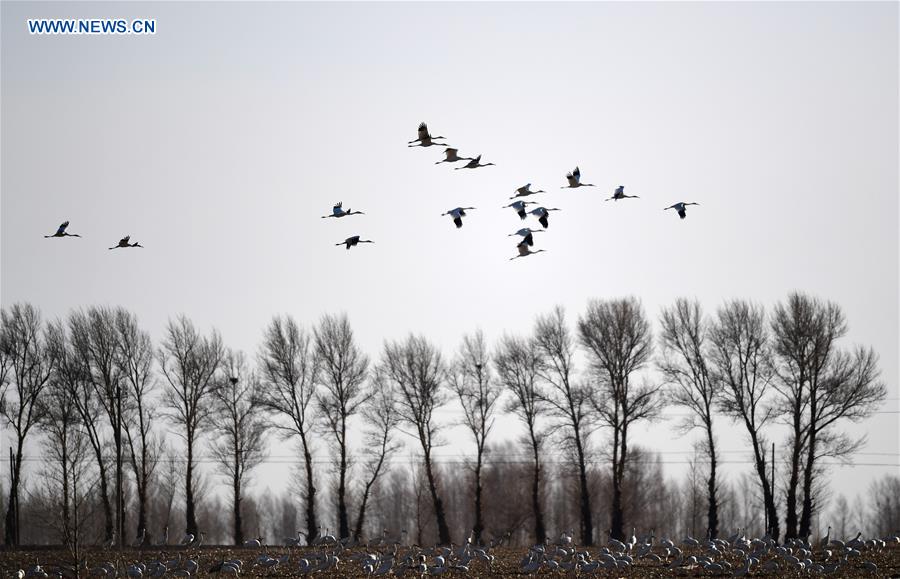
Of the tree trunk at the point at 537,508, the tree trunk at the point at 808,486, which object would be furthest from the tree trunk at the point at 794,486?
the tree trunk at the point at 537,508

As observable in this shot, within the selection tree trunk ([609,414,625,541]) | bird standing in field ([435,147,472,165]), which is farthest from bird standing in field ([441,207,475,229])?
tree trunk ([609,414,625,541])

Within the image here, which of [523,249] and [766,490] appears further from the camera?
[766,490]

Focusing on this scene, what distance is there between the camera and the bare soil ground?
103 feet

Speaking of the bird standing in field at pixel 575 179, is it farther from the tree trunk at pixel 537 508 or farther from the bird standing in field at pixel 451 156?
the tree trunk at pixel 537 508

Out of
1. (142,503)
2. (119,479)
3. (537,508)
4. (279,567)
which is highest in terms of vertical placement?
(119,479)

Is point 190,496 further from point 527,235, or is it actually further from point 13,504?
point 527,235

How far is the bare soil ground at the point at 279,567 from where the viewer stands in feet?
103

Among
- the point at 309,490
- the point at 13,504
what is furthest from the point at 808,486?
the point at 13,504

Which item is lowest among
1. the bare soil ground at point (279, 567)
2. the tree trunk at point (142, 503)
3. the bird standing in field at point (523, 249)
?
the bare soil ground at point (279, 567)

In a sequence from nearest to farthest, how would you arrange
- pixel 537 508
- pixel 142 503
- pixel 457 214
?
pixel 457 214 < pixel 142 503 < pixel 537 508

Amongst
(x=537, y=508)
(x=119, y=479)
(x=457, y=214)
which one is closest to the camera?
(x=457, y=214)

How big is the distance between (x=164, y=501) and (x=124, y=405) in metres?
58.3

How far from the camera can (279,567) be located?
3422cm

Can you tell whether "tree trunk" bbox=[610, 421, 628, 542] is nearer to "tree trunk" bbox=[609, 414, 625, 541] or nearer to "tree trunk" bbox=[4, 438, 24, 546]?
"tree trunk" bbox=[609, 414, 625, 541]
